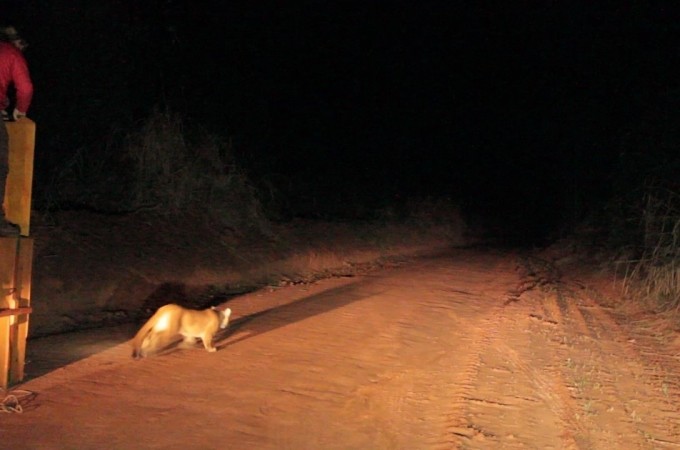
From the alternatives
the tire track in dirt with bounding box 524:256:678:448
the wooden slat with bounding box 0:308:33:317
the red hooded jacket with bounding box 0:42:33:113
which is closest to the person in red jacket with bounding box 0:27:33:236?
the red hooded jacket with bounding box 0:42:33:113

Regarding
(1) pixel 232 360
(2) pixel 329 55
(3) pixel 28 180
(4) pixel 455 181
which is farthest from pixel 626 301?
(4) pixel 455 181

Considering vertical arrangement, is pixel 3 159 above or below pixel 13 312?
above

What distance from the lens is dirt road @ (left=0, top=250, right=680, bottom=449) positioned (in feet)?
21.1

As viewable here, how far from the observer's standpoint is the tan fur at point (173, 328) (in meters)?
8.59

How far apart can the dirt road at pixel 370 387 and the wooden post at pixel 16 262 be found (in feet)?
1.44

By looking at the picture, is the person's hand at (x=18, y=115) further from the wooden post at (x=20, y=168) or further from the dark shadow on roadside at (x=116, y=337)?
the dark shadow on roadside at (x=116, y=337)

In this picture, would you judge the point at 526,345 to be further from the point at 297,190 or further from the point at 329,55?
the point at 329,55

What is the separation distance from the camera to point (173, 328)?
871 cm

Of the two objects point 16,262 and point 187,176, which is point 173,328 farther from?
point 187,176

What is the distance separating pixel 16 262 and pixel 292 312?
18.5ft

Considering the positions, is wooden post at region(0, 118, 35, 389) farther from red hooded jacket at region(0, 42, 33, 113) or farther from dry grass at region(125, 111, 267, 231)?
dry grass at region(125, 111, 267, 231)

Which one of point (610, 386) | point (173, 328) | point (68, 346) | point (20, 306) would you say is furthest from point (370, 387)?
point (68, 346)

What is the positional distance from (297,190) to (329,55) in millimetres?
6527

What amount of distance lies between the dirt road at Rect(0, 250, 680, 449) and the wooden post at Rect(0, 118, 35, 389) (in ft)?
1.44
